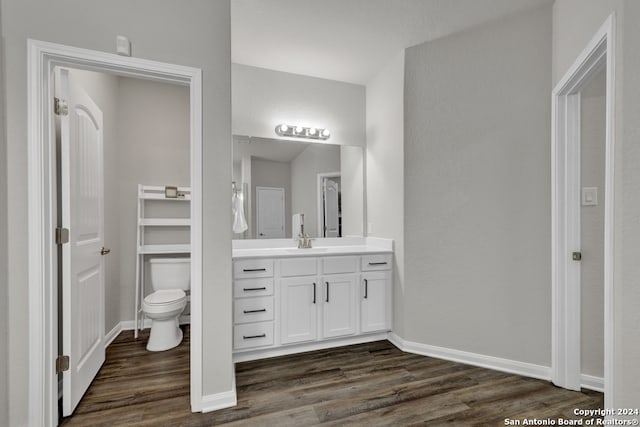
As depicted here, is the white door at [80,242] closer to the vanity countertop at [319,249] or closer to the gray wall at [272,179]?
the vanity countertop at [319,249]

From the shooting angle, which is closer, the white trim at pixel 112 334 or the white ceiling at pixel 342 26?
the white ceiling at pixel 342 26

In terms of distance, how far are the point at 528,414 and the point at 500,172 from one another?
157 centimetres

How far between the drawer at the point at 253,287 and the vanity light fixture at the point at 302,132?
143cm

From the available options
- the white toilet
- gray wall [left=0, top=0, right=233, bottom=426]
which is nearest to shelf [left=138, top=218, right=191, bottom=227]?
the white toilet

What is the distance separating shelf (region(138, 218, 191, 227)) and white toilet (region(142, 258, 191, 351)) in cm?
36

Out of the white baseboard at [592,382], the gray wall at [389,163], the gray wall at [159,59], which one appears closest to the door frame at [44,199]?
the gray wall at [159,59]

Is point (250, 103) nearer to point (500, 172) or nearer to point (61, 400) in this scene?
point (500, 172)

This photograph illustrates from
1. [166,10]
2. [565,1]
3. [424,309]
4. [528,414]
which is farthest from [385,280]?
[166,10]

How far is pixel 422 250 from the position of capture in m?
2.49

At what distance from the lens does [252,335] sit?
2318mm

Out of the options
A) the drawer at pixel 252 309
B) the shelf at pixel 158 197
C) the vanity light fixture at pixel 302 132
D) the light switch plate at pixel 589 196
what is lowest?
the drawer at pixel 252 309

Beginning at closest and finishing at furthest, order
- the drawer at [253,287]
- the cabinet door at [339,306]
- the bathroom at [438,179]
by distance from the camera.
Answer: the bathroom at [438,179] → the drawer at [253,287] → the cabinet door at [339,306]

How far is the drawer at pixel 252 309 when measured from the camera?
229cm

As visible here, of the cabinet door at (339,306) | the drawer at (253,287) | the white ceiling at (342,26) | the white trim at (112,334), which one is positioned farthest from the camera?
the white trim at (112,334)
